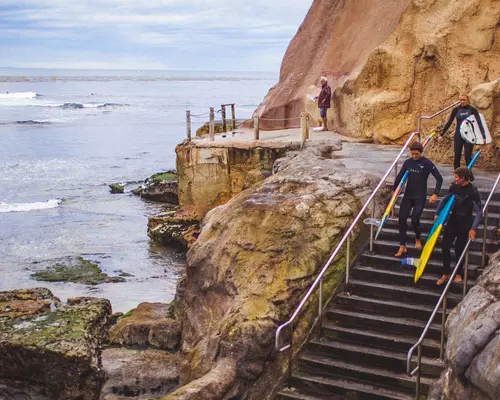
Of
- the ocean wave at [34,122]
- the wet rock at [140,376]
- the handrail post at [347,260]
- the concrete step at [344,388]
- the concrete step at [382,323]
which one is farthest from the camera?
the ocean wave at [34,122]

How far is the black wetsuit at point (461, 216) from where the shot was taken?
385 inches

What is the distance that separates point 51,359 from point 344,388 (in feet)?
13.0

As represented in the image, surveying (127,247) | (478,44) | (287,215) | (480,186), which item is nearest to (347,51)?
(478,44)

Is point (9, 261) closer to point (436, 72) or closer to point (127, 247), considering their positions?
point (127, 247)

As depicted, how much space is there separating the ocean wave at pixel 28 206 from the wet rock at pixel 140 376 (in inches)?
869

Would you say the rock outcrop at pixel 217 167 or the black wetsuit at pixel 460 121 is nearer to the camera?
the black wetsuit at pixel 460 121

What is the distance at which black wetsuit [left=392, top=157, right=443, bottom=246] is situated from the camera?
10.8 metres

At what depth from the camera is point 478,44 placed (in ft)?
61.7

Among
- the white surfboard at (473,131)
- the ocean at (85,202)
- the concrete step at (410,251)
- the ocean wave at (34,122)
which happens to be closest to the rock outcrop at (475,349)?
the concrete step at (410,251)

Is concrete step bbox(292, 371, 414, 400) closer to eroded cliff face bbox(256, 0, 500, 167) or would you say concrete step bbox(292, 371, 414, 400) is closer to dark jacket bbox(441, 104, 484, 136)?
dark jacket bbox(441, 104, 484, 136)

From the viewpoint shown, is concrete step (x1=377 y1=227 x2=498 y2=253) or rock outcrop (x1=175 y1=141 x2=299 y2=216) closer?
concrete step (x1=377 y1=227 x2=498 y2=253)

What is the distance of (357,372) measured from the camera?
960cm

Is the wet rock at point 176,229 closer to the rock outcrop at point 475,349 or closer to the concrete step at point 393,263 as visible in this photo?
the concrete step at point 393,263

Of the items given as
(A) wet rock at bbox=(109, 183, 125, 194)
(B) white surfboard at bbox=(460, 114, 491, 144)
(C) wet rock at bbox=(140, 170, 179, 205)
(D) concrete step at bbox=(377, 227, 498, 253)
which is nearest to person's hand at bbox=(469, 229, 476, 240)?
(D) concrete step at bbox=(377, 227, 498, 253)
